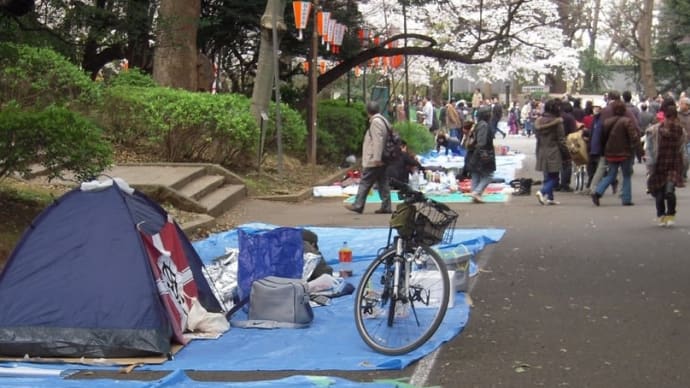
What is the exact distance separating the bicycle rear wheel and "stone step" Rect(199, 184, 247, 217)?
7.44m

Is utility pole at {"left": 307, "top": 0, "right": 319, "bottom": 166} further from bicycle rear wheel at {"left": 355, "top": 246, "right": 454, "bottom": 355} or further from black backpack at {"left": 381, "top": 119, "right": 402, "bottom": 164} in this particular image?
bicycle rear wheel at {"left": 355, "top": 246, "right": 454, "bottom": 355}

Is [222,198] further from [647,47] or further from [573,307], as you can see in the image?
[647,47]

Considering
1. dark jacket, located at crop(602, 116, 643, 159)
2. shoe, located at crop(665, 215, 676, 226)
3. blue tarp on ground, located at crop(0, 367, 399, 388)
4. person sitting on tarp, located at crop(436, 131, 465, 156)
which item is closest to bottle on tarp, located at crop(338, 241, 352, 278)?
blue tarp on ground, located at crop(0, 367, 399, 388)

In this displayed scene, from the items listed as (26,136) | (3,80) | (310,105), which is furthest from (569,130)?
(26,136)

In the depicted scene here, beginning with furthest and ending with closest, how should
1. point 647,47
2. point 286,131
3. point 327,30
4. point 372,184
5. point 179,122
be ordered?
point 647,47, point 327,30, point 286,131, point 179,122, point 372,184

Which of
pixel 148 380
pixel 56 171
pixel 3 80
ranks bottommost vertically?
pixel 148 380

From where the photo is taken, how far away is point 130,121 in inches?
662

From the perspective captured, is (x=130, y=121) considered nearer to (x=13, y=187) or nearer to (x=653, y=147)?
(x=13, y=187)

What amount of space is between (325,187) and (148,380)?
42.0 feet

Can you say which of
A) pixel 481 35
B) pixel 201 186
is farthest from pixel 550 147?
pixel 481 35

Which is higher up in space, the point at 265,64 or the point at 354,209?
the point at 265,64

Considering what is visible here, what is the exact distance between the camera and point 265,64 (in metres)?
19.3

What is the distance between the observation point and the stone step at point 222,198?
46.3ft

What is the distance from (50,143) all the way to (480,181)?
9208 millimetres
